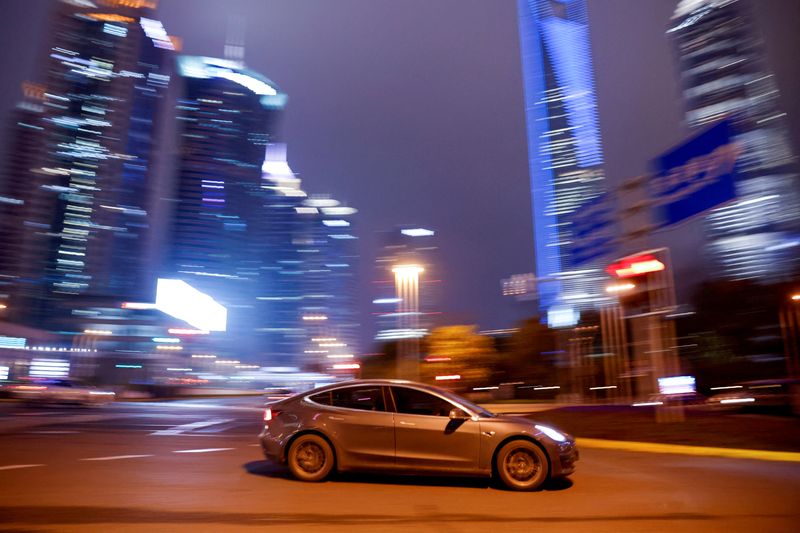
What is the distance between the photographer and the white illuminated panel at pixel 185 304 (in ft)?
287

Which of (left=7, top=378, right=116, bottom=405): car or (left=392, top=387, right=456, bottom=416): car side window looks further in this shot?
(left=7, top=378, right=116, bottom=405): car

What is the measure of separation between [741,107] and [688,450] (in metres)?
168

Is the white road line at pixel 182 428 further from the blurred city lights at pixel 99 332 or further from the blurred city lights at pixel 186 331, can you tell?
the blurred city lights at pixel 99 332

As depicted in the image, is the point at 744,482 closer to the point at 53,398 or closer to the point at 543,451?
the point at 543,451

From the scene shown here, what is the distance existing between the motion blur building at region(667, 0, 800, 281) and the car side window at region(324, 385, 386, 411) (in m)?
109

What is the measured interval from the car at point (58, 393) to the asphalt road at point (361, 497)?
22.2 meters

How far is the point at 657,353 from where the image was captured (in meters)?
17.8

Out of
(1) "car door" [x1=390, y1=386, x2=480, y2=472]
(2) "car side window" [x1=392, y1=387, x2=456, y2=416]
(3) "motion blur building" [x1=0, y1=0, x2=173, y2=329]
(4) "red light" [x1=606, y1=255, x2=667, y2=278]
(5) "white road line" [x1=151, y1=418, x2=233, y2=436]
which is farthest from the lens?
(3) "motion blur building" [x1=0, y1=0, x2=173, y2=329]

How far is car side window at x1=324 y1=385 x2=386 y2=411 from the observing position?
→ 28.1ft

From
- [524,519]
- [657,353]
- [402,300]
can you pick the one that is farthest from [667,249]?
[402,300]

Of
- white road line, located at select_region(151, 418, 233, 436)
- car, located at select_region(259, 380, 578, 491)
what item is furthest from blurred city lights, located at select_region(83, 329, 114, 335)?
car, located at select_region(259, 380, 578, 491)

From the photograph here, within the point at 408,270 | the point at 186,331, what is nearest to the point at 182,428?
the point at 408,270

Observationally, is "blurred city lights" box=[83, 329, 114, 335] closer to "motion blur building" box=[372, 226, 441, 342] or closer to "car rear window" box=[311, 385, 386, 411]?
"motion blur building" box=[372, 226, 441, 342]

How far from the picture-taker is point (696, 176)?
1539 centimetres
